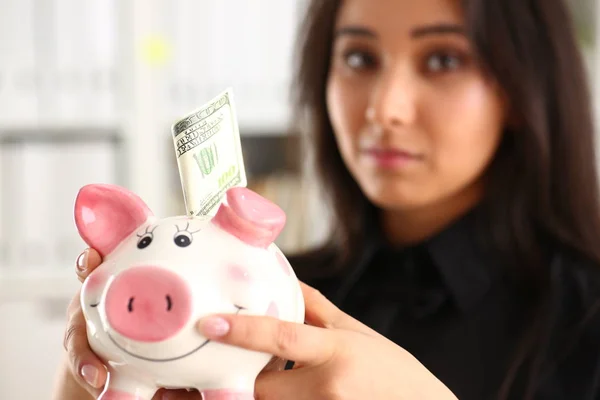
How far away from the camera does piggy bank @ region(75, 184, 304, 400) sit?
42 cm

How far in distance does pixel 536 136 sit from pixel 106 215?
61 centimetres

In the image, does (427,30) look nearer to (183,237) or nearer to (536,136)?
(536,136)

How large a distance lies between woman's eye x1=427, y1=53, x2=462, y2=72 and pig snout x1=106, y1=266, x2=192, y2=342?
0.54 meters

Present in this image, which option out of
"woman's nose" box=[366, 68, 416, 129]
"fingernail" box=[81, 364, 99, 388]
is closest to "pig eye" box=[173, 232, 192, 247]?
"fingernail" box=[81, 364, 99, 388]

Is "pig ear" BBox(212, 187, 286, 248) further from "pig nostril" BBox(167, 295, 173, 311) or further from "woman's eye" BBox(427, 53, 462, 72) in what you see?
"woman's eye" BBox(427, 53, 462, 72)

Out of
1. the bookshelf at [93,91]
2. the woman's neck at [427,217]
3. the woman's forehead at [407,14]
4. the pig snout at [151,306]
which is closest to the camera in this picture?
the pig snout at [151,306]

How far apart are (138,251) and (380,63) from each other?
0.52 m

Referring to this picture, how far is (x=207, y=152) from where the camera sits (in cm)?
52

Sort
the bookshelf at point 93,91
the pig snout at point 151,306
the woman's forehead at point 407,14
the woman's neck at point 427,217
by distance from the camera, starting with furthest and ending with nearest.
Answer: the bookshelf at point 93,91
the woman's neck at point 427,217
the woman's forehead at point 407,14
the pig snout at point 151,306

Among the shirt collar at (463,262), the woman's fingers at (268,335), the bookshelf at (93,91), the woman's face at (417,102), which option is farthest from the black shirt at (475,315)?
the bookshelf at (93,91)

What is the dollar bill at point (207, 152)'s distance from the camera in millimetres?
515

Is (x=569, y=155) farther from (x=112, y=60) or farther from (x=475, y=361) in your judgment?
(x=112, y=60)

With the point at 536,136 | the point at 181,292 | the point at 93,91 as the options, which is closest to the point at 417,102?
the point at 536,136

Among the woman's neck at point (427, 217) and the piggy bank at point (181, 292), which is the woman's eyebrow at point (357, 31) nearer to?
the woman's neck at point (427, 217)
